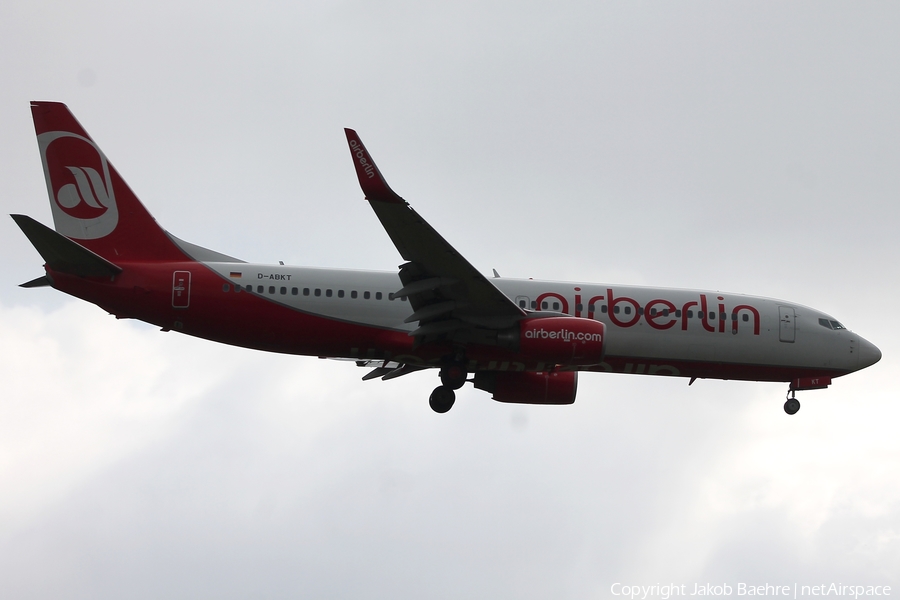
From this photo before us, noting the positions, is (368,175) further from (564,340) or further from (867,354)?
(867,354)

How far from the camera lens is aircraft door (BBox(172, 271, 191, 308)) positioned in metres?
24.4

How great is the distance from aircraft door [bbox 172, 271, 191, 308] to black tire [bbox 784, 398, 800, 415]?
17679 mm

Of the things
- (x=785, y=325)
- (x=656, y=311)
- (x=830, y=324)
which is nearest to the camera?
(x=656, y=311)

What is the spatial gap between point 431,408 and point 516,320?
4.10 meters

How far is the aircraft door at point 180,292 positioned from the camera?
960 inches

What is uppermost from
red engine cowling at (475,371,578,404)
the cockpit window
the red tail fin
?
the red tail fin

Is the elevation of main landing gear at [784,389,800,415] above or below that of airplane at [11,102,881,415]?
below

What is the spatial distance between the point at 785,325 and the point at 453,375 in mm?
10014

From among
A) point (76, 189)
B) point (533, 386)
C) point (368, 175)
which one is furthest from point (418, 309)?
point (76, 189)

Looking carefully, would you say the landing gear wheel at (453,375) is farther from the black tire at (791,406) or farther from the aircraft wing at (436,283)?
the black tire at (791,406)

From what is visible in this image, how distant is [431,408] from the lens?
2673cm

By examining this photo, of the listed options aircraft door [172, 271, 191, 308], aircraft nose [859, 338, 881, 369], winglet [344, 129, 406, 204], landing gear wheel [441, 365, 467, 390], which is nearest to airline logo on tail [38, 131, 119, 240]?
aircraft door [172, 271, 191, 308]

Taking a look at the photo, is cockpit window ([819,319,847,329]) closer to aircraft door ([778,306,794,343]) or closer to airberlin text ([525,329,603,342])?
aircraft door ([778,306,794,343])

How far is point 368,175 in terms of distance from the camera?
21.1 metres
